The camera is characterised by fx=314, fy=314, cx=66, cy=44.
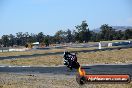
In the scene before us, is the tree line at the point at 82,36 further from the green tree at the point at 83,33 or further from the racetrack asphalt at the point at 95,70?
the racetrack asphalt at the point at 95,70

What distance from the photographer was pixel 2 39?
190 m

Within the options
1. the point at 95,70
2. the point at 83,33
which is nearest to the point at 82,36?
the point at 83,33

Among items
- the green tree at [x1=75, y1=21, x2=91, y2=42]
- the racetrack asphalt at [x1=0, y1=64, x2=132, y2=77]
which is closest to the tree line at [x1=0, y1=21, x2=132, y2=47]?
the green tree at [x1=75, y1=21, x2=91, y2=42]

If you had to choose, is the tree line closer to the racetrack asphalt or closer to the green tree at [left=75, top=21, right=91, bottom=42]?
the green tree at [left=75, top=21, right=91, bottom=42]

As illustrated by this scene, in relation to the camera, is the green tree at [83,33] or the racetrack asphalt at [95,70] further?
the green tree at [83,33]

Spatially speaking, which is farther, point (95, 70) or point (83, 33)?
point (83, 33)

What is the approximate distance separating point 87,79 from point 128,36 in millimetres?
152998

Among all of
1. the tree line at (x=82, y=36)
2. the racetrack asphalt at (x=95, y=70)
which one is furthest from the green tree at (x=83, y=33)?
the racetrack asphalt at (x=95, y=70)

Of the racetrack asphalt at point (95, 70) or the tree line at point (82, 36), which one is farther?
the tree line at point (82, 36)

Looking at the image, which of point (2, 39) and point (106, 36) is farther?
point (2, 39)

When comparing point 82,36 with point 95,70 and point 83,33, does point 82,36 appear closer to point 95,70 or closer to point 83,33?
point 83,33

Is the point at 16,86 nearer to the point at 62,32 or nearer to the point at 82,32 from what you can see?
the point at 82,32

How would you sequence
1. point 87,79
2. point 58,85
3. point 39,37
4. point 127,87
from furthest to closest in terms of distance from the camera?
point 39,37 < point 58,85 < point 127,87 < point 87,79

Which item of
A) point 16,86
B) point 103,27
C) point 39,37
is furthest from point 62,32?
point 16,86
